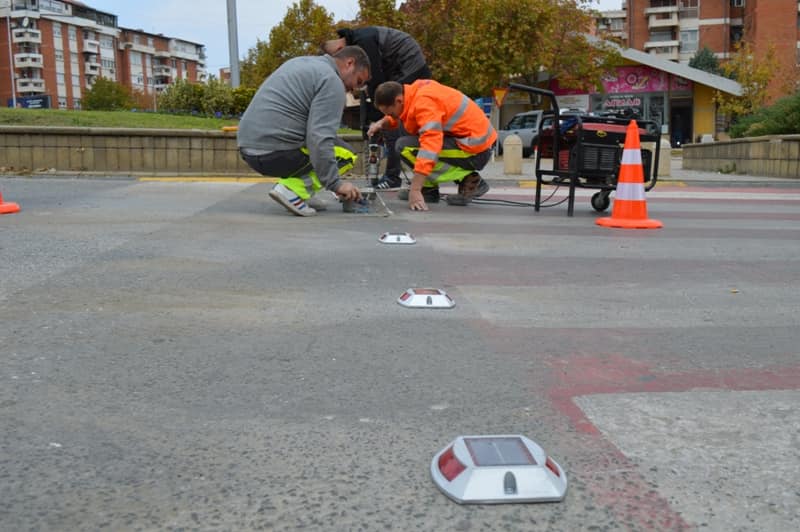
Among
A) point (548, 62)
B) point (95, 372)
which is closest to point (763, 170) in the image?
point (95, 372)

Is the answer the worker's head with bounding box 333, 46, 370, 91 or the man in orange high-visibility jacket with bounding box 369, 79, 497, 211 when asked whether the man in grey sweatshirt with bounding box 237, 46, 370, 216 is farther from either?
the man in orange high-visibility jacket with bounding box 369, 79, 497, 211

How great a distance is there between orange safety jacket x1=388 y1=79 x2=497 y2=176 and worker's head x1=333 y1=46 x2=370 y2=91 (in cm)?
83

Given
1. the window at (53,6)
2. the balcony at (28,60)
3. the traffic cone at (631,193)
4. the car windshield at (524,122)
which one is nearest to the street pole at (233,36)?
the car windshield at (524,122)

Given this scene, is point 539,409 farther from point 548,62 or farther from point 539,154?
point 548,62

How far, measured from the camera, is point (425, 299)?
4.04 m

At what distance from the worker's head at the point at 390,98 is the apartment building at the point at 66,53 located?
84232 mm

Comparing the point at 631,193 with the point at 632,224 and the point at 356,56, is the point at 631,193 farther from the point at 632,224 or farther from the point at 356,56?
the point at 356,56

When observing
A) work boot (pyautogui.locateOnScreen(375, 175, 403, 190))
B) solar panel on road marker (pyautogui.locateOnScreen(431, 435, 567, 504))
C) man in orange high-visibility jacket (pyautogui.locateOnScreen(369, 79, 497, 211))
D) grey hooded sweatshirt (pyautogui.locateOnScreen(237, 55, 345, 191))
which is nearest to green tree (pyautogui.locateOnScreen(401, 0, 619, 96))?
work boot (pyautogui.locateOnScreen(375, 175, 403, 190))

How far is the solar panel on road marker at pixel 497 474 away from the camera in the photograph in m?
1.93

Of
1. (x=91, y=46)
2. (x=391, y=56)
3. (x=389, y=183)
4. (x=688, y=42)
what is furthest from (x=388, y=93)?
(x=91, y=46)

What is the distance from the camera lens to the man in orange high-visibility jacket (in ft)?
25.7

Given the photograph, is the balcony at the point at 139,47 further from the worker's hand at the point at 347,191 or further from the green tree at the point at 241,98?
the worker's hand at the point at 347,191

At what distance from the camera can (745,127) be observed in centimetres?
2117

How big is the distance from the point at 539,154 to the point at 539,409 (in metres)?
5.85
